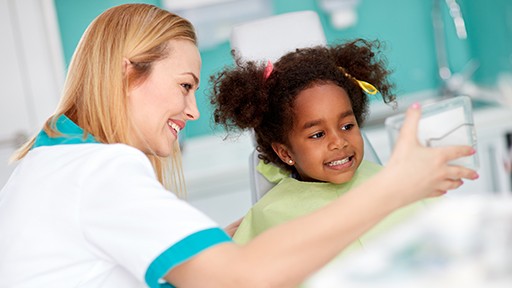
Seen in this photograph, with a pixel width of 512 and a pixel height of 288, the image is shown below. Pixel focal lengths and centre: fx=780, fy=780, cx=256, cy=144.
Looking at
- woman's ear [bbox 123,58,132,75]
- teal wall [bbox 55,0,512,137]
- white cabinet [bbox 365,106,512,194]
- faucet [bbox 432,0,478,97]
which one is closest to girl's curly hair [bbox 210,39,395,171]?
woman's ear [bbox 123,58,132,75]

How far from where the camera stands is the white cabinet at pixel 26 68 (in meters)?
3.16

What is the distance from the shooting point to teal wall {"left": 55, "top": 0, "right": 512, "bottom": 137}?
10.8 feet

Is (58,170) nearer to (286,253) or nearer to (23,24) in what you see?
(286,253)

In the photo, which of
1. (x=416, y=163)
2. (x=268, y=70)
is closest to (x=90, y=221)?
(x=416, y=163)

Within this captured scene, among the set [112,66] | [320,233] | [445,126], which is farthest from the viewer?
[112,66]

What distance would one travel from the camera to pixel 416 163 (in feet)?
3.43

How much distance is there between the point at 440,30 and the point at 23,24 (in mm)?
1784

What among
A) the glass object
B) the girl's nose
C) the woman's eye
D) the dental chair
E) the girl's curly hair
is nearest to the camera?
the glass object

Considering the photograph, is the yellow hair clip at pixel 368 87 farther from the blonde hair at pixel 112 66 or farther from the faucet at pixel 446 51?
the faucet at pixel 446 51

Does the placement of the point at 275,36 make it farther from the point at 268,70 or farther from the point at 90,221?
the point at 90,221

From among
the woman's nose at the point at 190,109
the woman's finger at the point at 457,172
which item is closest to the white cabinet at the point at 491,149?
the woman's nose at the point at 190,109

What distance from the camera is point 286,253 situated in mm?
1032

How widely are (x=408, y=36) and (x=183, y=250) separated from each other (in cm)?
267

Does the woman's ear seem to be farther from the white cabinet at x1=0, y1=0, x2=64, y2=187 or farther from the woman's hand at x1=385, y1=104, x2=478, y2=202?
the white cabinet at x1=0, y1=0, x2=64, y2=187
